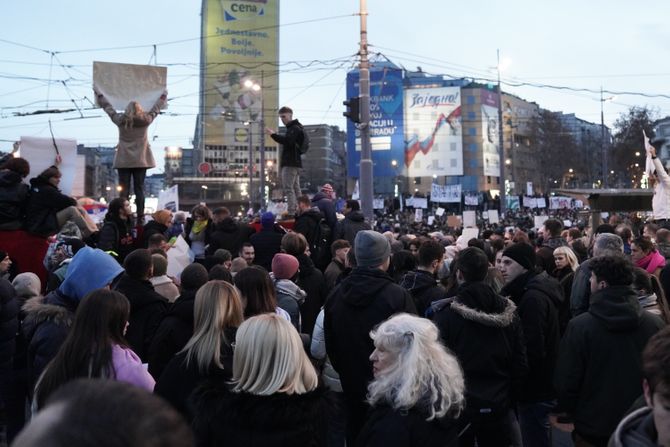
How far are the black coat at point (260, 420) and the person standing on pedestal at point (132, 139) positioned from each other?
7688mm

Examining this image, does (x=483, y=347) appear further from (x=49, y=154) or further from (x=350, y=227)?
(x=49, y=154)

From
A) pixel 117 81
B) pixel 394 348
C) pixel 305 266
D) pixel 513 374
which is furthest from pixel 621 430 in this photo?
pixel 117 81

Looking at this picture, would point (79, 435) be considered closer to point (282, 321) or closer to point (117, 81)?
point (282, 321)

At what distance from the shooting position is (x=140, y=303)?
5059mm

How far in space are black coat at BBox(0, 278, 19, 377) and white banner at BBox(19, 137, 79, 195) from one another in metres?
3.80

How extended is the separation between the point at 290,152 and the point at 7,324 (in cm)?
692

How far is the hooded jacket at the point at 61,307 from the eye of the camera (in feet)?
13.5

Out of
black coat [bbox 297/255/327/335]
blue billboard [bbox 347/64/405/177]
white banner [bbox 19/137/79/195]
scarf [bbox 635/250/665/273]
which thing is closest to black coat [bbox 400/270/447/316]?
black coat [bbox 297/255/327/335]

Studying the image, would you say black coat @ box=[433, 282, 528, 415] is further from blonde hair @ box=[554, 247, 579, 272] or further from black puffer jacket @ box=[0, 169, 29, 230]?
black puffer jacket @ box=[0, 169, 29, 230]

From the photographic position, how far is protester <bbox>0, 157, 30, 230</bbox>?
7.39 m

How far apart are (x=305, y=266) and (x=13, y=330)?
2.85 metres

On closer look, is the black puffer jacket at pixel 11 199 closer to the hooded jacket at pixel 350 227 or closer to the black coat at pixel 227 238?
the black coat at pixel 227 238

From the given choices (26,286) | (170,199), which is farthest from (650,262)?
(170,199)

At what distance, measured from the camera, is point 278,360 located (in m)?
3.07
